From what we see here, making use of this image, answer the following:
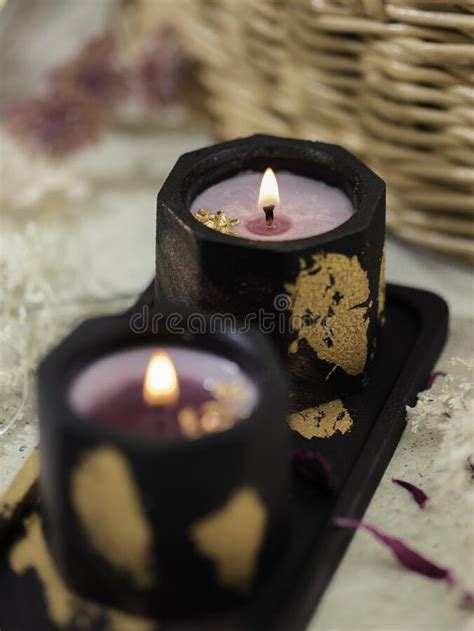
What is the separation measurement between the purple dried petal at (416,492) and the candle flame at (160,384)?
20 cm

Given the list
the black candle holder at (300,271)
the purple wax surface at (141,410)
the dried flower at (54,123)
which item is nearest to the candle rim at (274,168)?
the black candle holder at (300,271)

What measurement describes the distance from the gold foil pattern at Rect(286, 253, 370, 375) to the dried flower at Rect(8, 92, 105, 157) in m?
0.45

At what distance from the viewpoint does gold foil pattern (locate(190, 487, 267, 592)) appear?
1.73ft

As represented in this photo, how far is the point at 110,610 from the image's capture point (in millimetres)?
563

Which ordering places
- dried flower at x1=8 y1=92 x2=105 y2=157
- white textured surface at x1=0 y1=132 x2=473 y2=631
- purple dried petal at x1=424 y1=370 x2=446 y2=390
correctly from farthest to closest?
1. dried flower at x1=8 y1=92 x2=105 y2=157
2. purple dried petal at x1=424 y1=370 x2=446 y2=390
3. white textured surface at x1=0 y1=132 x2=473 y2=631

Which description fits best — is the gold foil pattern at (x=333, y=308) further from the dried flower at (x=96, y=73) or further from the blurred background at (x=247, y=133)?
the dried flower at (x=96, y=73)

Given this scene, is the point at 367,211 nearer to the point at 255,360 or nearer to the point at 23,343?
the point at 255,360

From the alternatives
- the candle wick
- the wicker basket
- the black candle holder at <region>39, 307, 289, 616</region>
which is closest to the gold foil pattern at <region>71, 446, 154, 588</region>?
the black candle holder at <region>39, 307, 289, 616</region>

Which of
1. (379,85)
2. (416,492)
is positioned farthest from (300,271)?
(379,85)

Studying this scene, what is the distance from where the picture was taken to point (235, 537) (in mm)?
540

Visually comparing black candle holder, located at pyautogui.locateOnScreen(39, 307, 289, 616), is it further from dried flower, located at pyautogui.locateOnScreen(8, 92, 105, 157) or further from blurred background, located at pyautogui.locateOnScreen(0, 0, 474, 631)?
dried flower, located at pyautogui.locateOnScreen(8, 92, 105, 157)

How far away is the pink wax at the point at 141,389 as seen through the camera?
21.5 inches

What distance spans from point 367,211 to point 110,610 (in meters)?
0.28

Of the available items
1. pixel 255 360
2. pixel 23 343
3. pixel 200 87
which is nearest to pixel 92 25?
pixel 200 87
